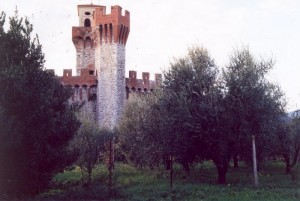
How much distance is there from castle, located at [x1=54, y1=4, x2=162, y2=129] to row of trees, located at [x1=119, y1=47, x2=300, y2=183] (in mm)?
23636

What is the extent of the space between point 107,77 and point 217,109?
92.7 ft

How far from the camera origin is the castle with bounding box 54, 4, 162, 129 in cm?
4641

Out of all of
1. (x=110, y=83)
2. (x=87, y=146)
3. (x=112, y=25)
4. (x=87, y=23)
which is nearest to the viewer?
(x=87, y=146)

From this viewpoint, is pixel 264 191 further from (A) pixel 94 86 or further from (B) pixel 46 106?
(A) pixel 94 86

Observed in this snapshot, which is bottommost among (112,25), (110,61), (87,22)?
(110,61)

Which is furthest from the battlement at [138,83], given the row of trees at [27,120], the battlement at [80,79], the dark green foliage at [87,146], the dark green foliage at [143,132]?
the row of trees at [27,120]

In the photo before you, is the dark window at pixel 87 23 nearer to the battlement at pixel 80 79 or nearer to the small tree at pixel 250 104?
the battlement at pixel 80 79

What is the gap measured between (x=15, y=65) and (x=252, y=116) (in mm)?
10498

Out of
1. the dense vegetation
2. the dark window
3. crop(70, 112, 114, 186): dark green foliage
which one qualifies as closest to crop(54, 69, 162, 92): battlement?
the dark window

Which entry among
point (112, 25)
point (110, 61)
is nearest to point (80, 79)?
point (110, 61)

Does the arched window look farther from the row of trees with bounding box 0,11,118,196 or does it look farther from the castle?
the row of trees with bounding box 0,11,118,196

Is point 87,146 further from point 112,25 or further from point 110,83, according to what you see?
point 112,25

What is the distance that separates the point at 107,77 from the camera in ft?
154

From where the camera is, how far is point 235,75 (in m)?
20.8
